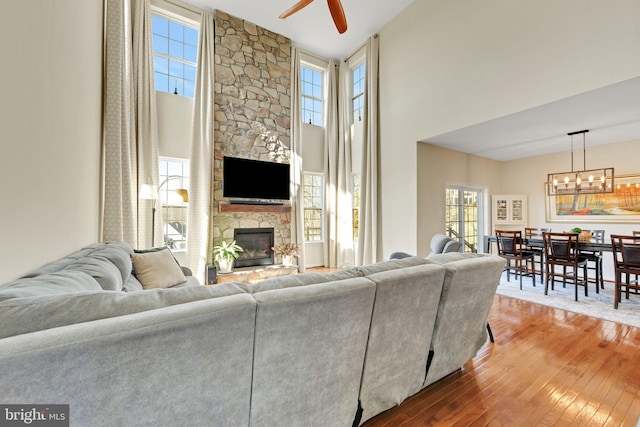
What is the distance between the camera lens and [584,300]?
12.3 feet

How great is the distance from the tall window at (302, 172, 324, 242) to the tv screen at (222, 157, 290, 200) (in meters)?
0.76

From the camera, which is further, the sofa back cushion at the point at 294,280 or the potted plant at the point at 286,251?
the potted plant at the point at 286,251

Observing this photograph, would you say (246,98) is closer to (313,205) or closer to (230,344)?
(313,205)

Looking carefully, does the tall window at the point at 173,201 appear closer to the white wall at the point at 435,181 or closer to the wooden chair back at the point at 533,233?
the white wall at the point at 435,181

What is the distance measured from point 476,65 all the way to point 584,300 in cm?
365

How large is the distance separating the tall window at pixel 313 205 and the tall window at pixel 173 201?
257 cm

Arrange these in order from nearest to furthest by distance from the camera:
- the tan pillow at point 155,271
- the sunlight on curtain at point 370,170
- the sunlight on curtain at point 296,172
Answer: the tan pillow at point 155,271 < the sunlight on curtain at point 370,170 < the sunlight on curtain at point 296,172

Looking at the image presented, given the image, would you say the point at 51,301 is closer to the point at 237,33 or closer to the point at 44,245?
the point at 44,245

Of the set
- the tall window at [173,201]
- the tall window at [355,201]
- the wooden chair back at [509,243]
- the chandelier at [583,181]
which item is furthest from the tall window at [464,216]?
the tall window at [173,201]

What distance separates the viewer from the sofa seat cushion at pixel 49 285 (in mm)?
923

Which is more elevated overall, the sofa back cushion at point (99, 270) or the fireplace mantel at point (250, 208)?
the fireplace mantel at point (250, 208)

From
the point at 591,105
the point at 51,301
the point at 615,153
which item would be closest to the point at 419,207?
the point at 591,105

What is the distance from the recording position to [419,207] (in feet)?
15.4

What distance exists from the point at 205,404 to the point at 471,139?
5.06 m
